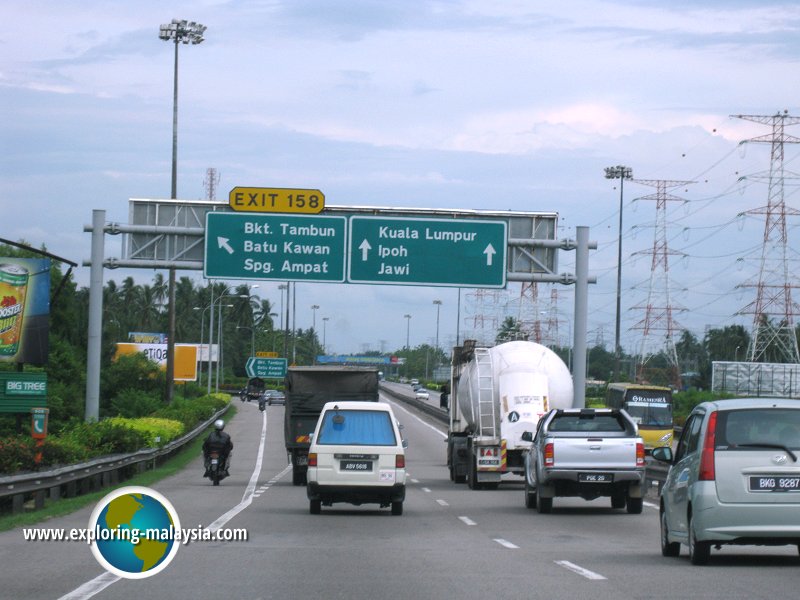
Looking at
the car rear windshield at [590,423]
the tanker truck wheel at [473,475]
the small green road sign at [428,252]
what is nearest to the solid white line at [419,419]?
the small green road sign at [428,252]

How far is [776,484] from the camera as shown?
1362 cm

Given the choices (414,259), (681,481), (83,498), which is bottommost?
(83,498)

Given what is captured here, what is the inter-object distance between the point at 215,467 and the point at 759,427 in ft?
73.6

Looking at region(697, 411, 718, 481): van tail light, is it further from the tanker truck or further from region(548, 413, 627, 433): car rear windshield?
the tanker truck

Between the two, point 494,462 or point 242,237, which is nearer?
point 494,462

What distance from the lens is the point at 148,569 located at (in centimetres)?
894

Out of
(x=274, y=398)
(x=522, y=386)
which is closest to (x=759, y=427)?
(x=522, y=386)

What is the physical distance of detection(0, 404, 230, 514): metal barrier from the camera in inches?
911

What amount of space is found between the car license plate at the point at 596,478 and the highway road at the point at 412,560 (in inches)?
26.1

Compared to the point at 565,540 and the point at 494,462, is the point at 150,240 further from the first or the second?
the point at 565,540

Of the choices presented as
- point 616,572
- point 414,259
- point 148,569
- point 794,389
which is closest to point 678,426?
point 794,389

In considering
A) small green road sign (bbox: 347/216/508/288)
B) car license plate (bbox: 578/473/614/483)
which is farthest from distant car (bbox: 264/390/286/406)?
car license plate (bbox: 578/473/614/483)

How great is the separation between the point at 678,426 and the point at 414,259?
30005 millimetres

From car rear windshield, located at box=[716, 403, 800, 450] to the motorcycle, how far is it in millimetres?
22266
